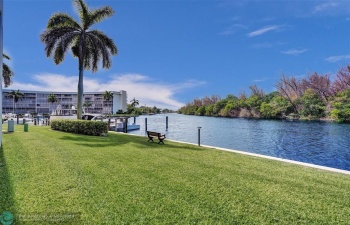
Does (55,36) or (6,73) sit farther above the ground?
(55,36)

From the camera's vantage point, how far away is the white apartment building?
89438mm

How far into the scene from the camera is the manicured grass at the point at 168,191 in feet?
12.5

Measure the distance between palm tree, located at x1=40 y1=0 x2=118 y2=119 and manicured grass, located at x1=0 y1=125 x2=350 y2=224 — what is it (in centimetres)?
1105

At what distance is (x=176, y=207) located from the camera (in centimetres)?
406

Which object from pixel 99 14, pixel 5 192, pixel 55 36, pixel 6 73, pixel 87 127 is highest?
pixel 99 14

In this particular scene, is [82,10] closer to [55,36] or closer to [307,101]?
[55,36]

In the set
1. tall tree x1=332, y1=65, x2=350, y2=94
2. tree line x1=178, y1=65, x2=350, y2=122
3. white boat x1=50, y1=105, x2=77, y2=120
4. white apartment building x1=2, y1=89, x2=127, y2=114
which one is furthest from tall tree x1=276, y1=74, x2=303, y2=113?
white apartment building x1=2, y1=89, x2=127, y2=114

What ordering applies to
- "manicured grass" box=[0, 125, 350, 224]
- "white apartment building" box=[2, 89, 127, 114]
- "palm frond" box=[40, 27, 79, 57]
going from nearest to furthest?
"manicured grass" box=[0, 125, 350, 224], "palm frond" box=[40, 27, 79, 57], "white apartment building" box=[2, 89, 127, 114]

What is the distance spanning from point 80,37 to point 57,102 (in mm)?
93235

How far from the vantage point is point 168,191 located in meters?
4.79

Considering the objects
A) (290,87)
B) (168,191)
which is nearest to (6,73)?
(168,191)

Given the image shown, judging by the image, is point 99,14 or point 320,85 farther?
point 320,85

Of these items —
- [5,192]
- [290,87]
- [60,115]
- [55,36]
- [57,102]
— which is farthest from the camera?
[57,102]

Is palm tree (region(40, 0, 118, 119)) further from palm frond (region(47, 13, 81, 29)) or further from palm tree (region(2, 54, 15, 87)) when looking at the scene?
palm tree (region(2, 54, 15, 87))
